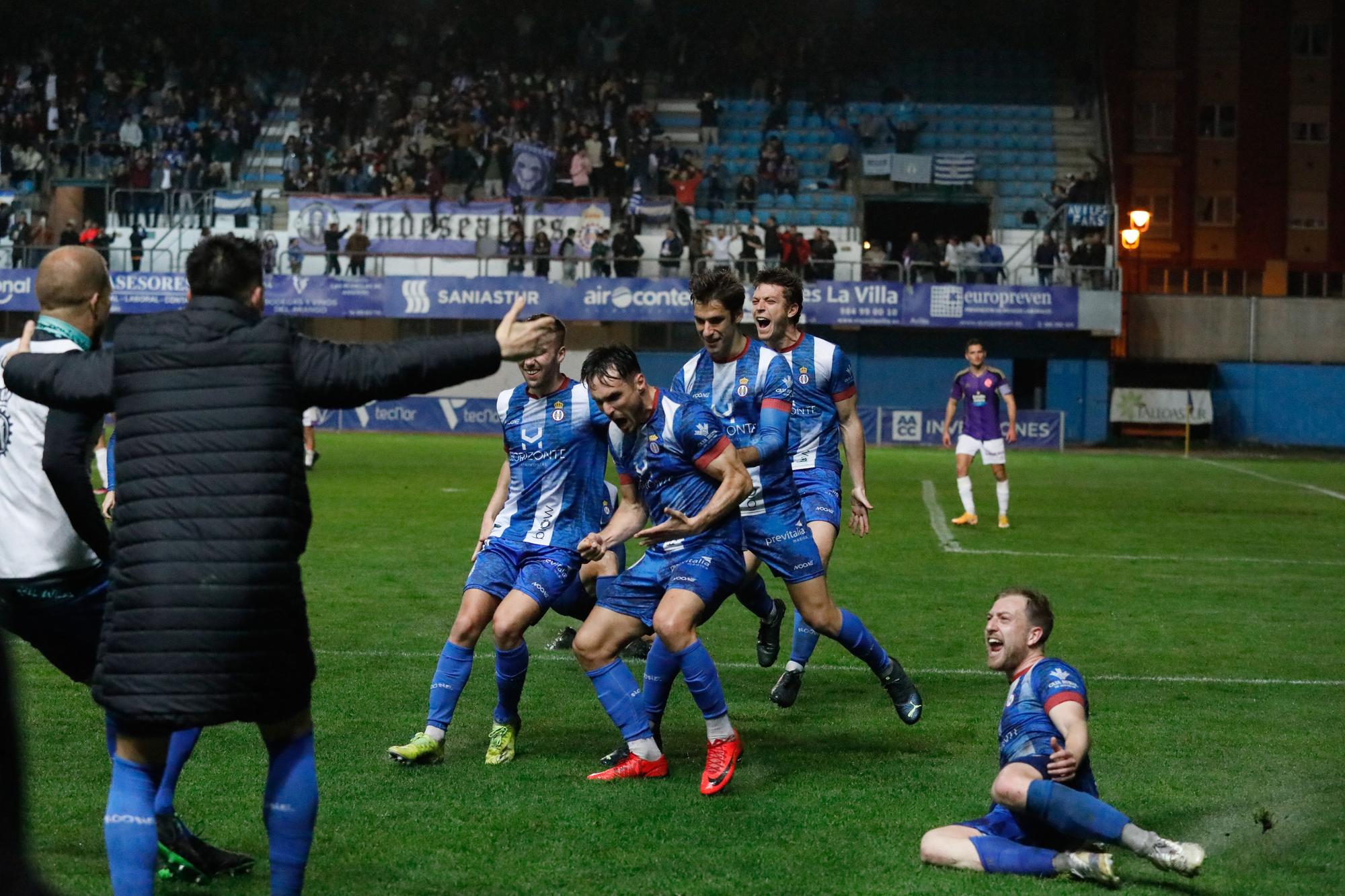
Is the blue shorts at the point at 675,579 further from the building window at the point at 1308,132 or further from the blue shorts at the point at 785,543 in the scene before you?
the building window at the point at 1308,132

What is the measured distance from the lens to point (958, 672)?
9.03 m

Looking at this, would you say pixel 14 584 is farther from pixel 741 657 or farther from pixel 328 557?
pixel 328 557

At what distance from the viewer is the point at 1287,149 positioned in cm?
4794

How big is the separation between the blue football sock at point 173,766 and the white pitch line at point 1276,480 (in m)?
21.5

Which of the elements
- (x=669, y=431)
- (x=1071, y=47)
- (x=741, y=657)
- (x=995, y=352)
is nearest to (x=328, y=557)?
(x=741, y=657)

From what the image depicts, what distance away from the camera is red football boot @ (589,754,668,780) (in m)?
6.44

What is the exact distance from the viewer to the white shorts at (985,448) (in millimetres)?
18234

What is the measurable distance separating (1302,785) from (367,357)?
4.59 meters

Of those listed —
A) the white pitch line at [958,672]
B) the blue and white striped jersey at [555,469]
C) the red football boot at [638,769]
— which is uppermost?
the blue and white striped jersey at [555,469]

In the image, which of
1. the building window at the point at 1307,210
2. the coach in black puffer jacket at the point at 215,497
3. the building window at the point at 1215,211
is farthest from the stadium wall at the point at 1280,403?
the coach in black puffer jacket at the point at 215,497

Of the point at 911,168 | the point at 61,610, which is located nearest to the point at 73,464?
the point at 61,610

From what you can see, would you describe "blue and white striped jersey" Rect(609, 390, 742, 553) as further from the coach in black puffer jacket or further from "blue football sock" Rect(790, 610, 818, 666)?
the coach in black puffer jacket

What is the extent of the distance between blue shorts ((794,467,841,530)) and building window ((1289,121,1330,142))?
148ft

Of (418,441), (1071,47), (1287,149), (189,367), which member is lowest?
(418,441)
